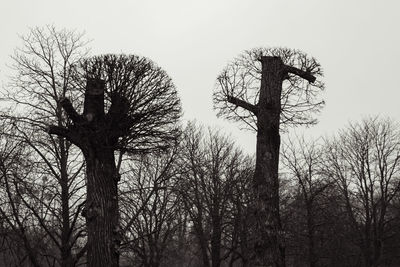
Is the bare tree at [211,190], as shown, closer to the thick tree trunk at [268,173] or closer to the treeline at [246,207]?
the treeline at [246,207]

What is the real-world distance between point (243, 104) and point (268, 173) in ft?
6.38

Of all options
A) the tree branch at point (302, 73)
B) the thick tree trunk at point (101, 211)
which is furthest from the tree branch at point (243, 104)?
the thick tree trunk at point (101, 211)

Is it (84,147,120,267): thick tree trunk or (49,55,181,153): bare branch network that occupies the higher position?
(49,55,181,153): bare branch network

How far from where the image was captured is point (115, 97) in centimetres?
886

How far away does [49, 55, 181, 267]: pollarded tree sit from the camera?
817 centimetres

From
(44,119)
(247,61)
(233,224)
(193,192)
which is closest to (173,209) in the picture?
(193,192)

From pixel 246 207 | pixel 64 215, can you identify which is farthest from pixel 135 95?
pixel 246 207

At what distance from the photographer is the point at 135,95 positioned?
884 cm

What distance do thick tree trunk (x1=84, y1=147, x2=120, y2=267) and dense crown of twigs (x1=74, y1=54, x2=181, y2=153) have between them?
0.53 m

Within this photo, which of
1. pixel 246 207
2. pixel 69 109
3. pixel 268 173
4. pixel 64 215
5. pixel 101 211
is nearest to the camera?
pixel 101 211

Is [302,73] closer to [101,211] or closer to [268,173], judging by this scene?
[268,173]

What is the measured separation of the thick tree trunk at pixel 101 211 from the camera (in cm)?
803

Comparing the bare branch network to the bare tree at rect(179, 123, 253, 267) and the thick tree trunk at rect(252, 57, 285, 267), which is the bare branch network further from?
the bare tree at rect(179, 123, 253, 267)

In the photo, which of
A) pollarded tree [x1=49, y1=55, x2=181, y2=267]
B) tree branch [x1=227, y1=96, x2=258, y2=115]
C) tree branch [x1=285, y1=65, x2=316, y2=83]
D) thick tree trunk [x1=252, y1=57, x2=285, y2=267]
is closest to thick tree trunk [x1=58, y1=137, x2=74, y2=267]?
pollarded tree [x1=49, y1=55, x2=181, y2=267]
